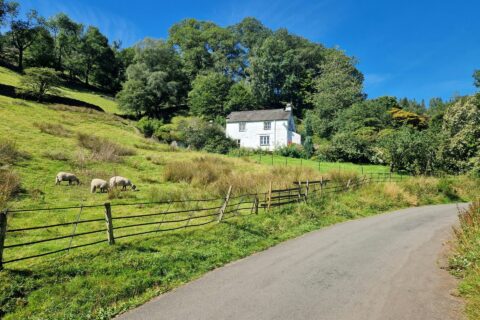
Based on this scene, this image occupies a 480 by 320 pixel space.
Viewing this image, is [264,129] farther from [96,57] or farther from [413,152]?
[96,57]

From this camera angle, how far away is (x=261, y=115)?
56281 mm

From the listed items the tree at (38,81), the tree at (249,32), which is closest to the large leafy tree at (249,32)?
the tree at (249,32)

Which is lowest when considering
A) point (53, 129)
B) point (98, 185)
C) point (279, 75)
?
point (98, 185)

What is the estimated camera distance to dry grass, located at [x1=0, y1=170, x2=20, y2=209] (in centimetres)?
1289

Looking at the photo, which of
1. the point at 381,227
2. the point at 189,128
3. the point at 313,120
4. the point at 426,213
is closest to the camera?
the point at 381,227

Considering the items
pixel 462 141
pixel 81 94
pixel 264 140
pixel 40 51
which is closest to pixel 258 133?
pixel 264 140

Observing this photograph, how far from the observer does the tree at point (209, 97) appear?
213 feet

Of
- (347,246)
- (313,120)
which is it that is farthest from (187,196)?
(313,120)

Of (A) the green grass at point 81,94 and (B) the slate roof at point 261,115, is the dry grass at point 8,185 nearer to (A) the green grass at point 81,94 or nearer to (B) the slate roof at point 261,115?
(A) the green grass at point 81,94

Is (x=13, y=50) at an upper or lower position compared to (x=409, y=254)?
upper

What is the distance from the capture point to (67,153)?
23.5 m

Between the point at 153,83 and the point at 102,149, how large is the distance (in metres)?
38.8

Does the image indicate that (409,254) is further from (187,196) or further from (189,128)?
(189,128)

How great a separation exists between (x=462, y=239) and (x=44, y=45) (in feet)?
255
